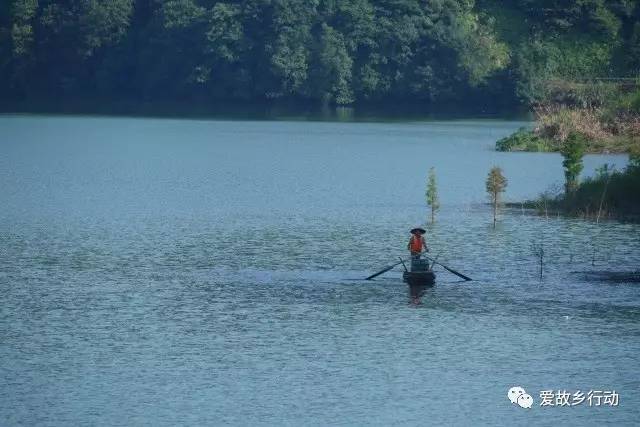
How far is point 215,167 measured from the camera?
88312 mm

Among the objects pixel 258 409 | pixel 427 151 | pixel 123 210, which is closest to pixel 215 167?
pixel 427 151

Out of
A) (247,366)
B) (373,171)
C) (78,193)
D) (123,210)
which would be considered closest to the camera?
(247,366)

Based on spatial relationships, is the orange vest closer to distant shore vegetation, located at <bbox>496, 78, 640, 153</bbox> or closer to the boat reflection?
the boat reflection

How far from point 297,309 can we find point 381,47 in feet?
343

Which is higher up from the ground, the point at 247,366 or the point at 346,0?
the point at 346,0

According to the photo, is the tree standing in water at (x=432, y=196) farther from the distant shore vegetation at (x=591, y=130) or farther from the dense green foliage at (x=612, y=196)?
the distant shore vegetation at (x=591, y=130)

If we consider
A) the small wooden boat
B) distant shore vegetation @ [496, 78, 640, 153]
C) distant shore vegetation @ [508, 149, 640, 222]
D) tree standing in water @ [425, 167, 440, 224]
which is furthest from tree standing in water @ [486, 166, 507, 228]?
distant shore vegetation @ [496, 78, 640, 153]

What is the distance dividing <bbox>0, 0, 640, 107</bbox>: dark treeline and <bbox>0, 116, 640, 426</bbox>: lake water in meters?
65.4

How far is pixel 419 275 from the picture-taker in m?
43.5

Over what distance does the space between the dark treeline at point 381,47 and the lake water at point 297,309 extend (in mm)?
65448

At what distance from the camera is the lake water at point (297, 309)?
1271 inches

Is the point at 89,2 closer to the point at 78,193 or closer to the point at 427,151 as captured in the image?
the point at 427,151

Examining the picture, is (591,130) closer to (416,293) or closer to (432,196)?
(432,196)

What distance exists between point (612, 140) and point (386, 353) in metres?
56.4
